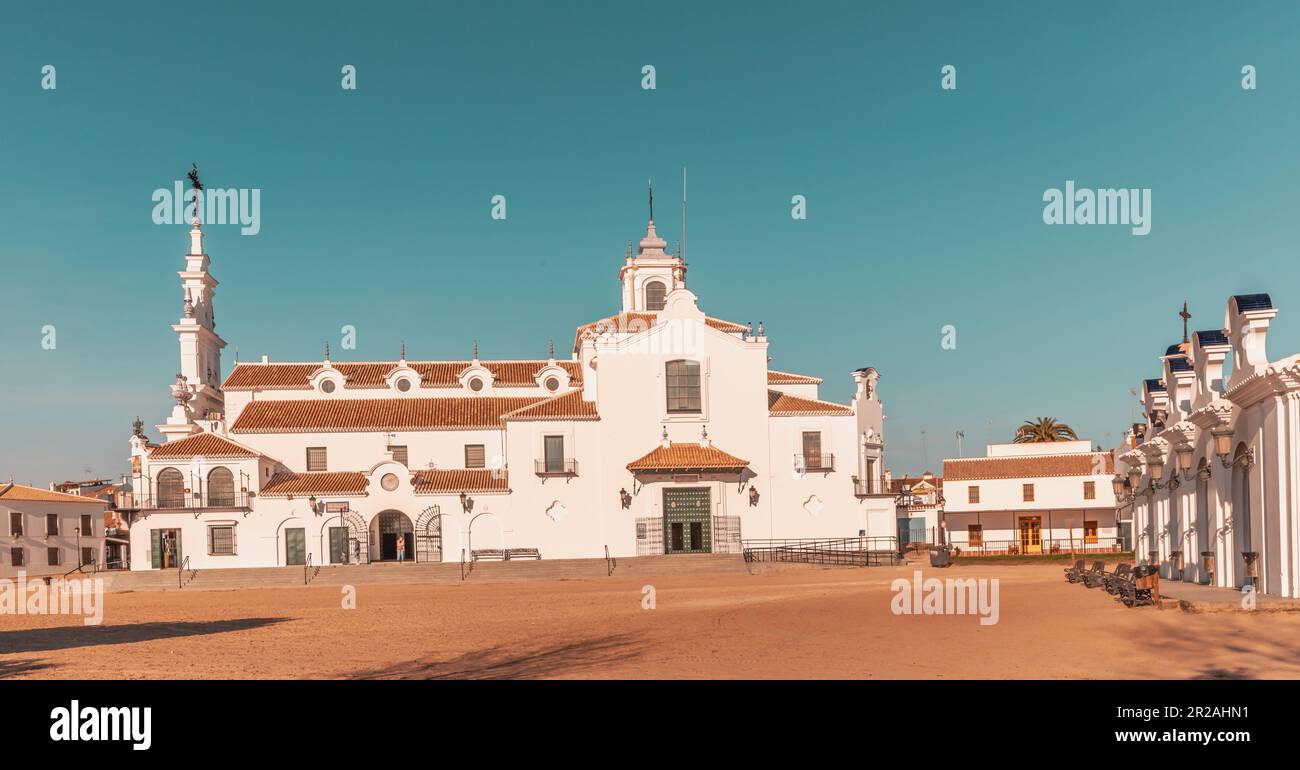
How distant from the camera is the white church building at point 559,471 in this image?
44.6 metres

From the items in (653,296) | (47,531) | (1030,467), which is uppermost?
(653,296)

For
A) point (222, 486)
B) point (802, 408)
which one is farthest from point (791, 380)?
point (222, 486)

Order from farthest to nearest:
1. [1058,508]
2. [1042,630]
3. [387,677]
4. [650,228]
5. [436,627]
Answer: [650,228] → [1058,508] → [436,627] → [1042,630] → [387,677]

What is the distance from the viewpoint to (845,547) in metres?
45.7

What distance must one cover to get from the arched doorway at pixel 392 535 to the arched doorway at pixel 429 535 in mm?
697

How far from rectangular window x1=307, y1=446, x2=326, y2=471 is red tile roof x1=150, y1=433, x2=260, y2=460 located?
411 cm

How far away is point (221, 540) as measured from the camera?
44.5m

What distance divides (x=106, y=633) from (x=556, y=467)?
25.5 m

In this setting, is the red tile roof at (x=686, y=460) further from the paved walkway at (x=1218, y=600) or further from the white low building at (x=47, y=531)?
the white low building at (x=47, y=531)

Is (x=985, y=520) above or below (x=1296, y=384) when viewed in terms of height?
below

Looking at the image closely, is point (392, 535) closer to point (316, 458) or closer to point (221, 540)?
point (316, 458)
